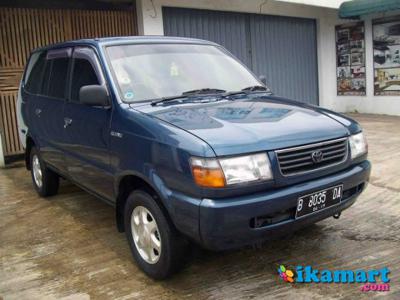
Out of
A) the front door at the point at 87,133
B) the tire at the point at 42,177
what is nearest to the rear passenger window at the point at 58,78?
the front door at the point at 87,133

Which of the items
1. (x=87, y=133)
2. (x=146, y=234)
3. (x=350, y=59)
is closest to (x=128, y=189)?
(x=146, y=234)

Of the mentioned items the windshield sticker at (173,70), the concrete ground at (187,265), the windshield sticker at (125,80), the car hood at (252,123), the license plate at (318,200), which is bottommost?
the concrete ground at (187,265)

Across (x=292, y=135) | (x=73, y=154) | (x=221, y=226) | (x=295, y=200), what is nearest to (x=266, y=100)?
(x=292, y=135)

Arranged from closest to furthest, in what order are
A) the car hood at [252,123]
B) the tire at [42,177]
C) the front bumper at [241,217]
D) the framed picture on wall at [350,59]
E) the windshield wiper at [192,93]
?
the front bumper at [241,217] → the car hood at [252,123] → the windshield wiper at [192,93] → the tire at [42,177] → the framed picture on wall at [350,59]

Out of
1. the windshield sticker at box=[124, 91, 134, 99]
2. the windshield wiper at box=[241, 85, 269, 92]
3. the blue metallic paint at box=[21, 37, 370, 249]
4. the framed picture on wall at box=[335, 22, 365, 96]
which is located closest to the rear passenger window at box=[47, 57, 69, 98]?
the blue metallic paint at box=[21, 37, 370, 249]

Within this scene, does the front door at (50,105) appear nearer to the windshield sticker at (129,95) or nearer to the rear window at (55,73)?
the rear window at (55,73)

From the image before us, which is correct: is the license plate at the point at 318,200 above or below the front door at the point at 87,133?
below

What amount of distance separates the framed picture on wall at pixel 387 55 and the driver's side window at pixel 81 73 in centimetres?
1046

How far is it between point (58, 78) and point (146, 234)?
2.33 metres

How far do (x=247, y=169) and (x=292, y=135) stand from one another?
46 cm

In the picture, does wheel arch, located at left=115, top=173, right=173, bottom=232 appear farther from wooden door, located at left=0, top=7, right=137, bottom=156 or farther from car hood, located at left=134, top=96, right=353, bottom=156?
wooden door, located at left=0, top=7, right=137, bottom=156

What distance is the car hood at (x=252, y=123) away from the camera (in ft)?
9.37

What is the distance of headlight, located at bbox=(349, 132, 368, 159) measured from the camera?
134 inches

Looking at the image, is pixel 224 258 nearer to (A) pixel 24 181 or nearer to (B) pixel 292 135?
(B) pixel 292 135
